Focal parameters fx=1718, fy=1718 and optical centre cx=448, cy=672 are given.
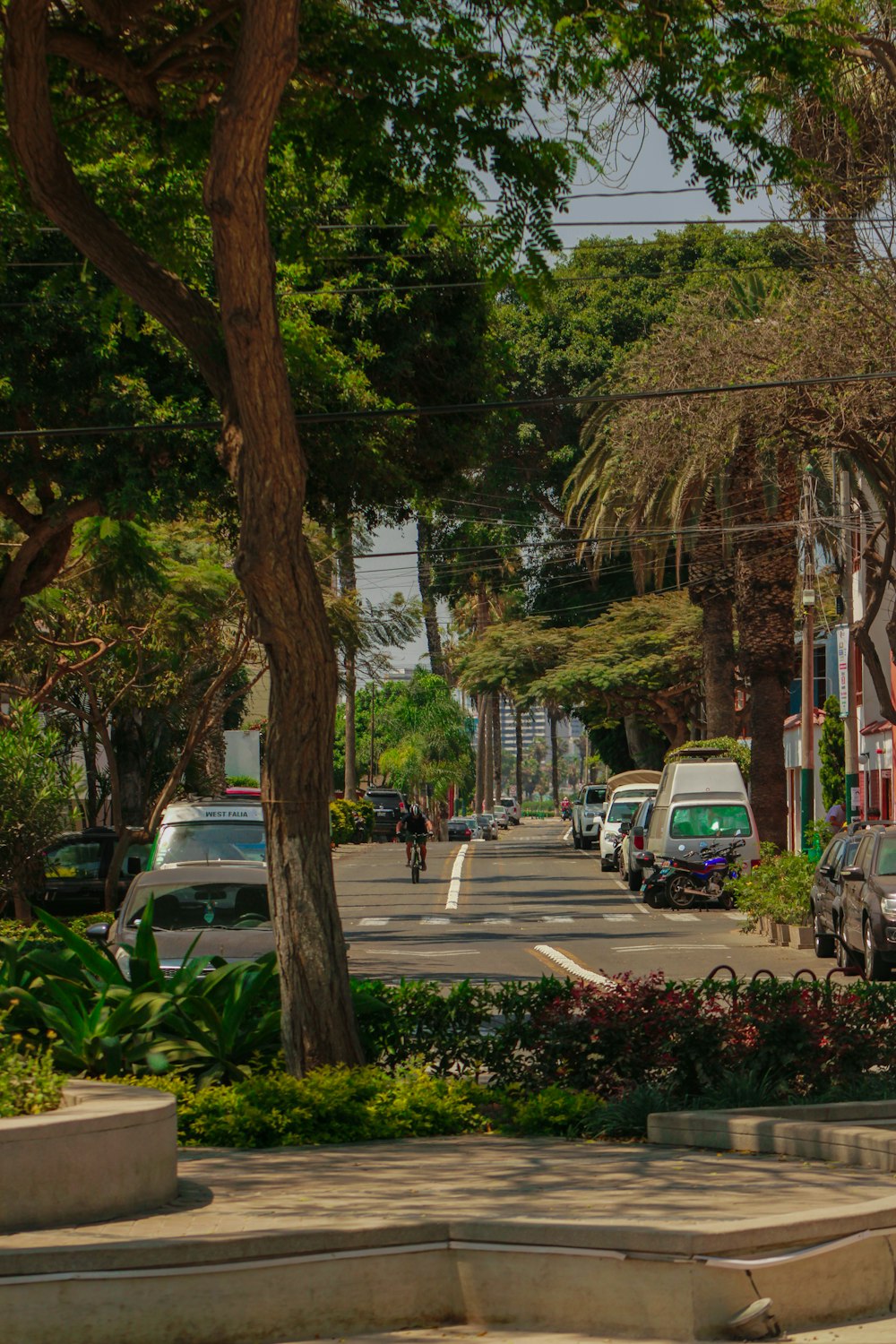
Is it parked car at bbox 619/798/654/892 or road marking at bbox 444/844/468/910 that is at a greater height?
parked car at bbox 619/798/654/892

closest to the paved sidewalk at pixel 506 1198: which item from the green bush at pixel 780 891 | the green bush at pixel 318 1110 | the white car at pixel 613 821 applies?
the green bush at pixel 318 1110

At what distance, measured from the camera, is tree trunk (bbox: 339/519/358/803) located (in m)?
32.4

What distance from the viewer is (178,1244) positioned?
20.4ft

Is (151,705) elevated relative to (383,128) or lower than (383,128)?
lower

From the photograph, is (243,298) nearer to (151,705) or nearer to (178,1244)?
(178,1244)

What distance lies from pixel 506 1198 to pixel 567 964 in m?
13.9

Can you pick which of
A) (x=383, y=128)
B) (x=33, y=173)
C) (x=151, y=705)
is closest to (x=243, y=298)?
(x=33, y=173)

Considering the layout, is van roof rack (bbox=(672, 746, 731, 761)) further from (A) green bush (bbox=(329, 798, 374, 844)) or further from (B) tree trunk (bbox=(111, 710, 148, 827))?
(A) green bush (bbox=(329, 798, 374, 844))

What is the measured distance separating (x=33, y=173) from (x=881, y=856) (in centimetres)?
1311

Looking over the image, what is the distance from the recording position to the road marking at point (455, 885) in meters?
33.4

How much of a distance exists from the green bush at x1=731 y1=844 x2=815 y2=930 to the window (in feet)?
37.6

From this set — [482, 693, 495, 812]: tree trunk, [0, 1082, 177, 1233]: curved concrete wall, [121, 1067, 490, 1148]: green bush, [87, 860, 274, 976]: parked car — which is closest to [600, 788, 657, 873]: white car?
[87, 860, 274, 976]: parked car

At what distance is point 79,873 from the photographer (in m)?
30.5

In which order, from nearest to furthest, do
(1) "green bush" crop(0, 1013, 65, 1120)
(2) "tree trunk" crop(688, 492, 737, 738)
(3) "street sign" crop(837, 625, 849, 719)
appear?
(1) "green bush" crop(0, 1013, 65, 1120) → (3) "street sign" crop(837, 625, 849, 719) → (2) "tree trunk" crop(688, 492, 737, 738)
